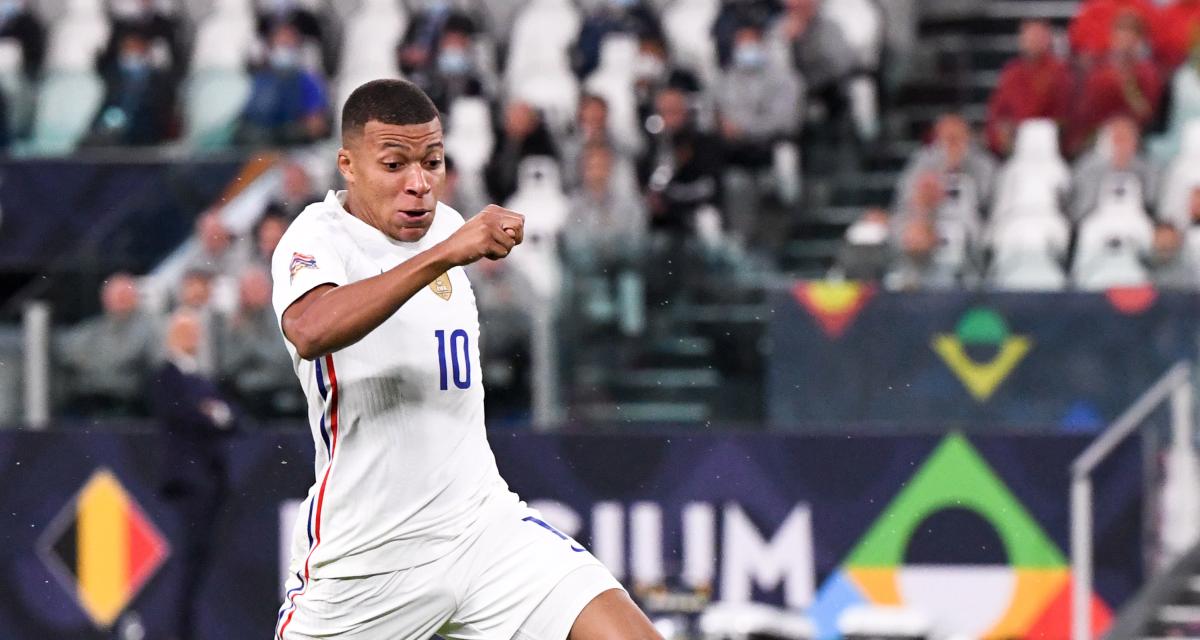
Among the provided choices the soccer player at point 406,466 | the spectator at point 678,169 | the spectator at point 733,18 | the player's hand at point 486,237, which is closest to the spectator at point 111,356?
the spectator at point 678,169

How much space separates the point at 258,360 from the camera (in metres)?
11.9

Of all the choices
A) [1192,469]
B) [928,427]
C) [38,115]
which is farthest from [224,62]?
[1192,469]

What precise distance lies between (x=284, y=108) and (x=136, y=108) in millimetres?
1374

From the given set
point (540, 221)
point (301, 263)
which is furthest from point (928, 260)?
point (301, 263)

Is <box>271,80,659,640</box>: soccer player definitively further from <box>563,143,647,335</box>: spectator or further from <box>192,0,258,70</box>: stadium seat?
<box>192,0,258,70</box>: stadium seat

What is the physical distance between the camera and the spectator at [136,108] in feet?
53.1

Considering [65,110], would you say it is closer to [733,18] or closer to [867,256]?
[733,18]

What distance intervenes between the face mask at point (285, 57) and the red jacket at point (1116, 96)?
5.63 meters


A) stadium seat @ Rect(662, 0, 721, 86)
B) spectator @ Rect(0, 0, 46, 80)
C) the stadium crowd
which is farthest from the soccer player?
spectator @ Rect(0, 0, 46, 80)

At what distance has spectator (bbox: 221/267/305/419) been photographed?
1183cm

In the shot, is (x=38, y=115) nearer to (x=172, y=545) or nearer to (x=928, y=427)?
(x=172, y=545)

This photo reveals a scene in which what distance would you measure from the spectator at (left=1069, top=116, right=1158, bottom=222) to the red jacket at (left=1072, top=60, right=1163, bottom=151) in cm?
66

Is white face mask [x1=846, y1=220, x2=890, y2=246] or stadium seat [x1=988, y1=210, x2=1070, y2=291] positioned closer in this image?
stadium seat [x1=988, y1=210, x2=1070, y2=291]

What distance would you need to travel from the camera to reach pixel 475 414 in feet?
18.7
